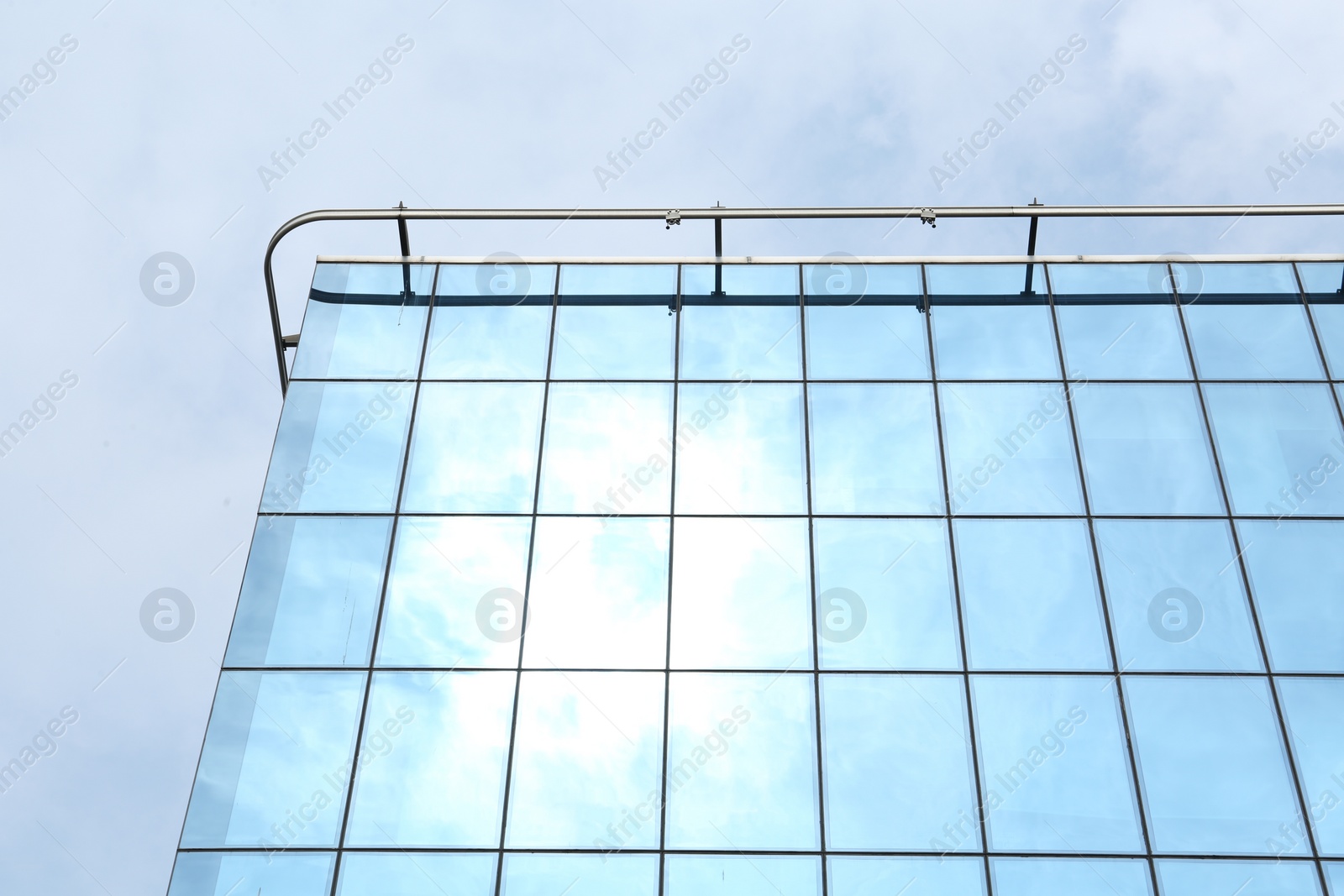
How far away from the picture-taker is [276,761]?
1684 centimetres

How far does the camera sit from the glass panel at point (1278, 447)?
62.6 ft

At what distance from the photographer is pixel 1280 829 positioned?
16.1 m

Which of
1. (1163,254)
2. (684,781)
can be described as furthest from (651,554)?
(1163,254)

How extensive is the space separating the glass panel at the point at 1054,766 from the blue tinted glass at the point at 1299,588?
100 inches

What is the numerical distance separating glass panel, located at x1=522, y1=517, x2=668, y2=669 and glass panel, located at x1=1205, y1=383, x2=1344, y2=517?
8.36 meters

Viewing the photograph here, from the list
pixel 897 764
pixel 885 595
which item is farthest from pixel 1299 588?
pixel 897 764

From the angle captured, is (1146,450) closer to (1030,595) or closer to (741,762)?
(1030,595)

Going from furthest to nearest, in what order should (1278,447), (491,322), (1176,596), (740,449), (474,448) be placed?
(491,322) < (474,448) < (740,449) < (1278,447) < (1176,596)

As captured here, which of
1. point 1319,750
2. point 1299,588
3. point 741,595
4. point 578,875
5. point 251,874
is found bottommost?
point 251,874

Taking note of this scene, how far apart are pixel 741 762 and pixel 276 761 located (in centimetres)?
584

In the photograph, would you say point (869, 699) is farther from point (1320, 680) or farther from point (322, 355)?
point (322, 355)

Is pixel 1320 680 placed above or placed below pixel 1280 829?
above

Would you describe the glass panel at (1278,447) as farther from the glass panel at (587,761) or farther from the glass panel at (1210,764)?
the glass panel at (587,761)

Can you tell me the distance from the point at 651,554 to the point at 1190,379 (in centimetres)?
876
